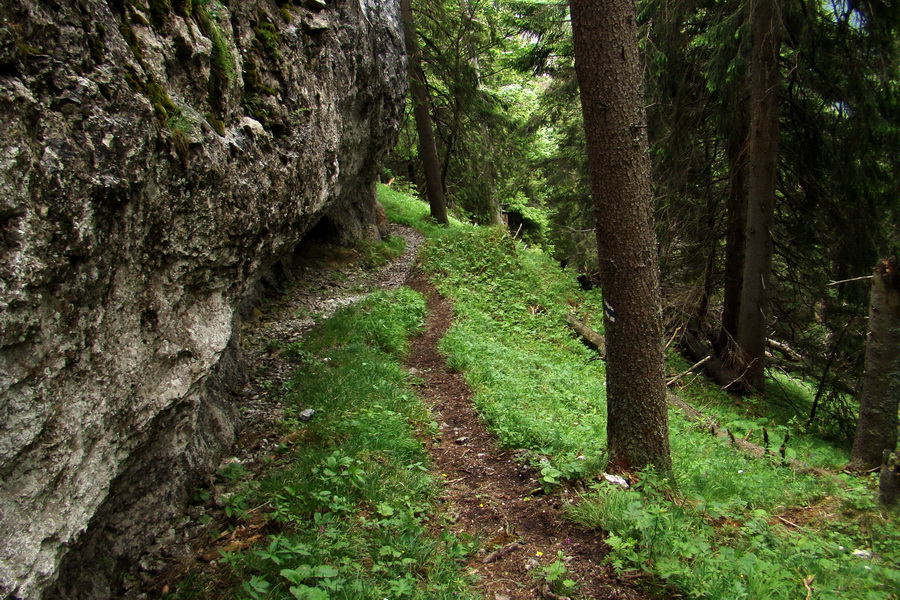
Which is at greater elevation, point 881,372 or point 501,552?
point 881,372

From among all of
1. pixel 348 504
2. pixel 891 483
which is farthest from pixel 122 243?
pixel 891 483

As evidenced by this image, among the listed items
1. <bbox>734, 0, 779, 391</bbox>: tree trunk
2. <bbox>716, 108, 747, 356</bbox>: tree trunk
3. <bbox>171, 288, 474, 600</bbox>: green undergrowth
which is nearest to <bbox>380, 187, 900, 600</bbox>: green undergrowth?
<bbox>171, 288, 474, 600</bbox>: green undergrowth

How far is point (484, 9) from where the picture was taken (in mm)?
16109

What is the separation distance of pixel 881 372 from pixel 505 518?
490cm

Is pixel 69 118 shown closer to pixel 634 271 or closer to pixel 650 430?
pixel 634 271

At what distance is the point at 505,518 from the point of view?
14.6 feet

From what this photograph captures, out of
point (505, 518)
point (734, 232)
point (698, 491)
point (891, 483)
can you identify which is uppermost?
point (734, 232)

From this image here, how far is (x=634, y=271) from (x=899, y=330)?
→ 3.82m

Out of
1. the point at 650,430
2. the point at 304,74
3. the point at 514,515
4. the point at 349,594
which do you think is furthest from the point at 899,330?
the point at 304,74

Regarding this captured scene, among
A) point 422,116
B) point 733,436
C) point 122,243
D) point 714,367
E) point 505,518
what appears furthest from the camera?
point 422,116

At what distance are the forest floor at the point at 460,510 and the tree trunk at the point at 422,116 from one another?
31.2 ft

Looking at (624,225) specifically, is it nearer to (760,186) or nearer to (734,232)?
(760,186)

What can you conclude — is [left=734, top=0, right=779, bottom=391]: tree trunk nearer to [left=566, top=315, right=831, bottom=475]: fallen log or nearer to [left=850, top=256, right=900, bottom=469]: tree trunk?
[left=566, top=315, right=831, bottom=475]: fallen log

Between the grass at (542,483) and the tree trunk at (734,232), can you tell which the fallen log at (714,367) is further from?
the grass at (542,483)
